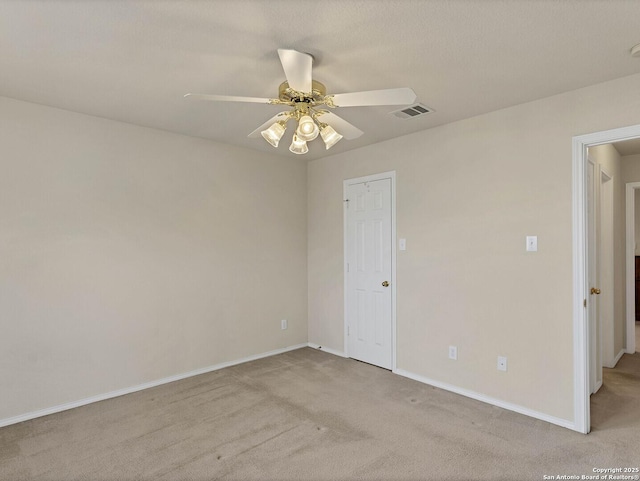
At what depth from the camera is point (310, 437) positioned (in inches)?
102

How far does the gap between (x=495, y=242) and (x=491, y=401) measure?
4.31ft

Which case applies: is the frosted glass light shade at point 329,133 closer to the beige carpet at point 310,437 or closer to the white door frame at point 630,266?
the beige carpet at point 310,437

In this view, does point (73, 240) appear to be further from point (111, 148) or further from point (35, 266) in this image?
point (111, 148)

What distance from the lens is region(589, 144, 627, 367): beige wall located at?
3.81m

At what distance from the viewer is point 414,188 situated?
3.71m

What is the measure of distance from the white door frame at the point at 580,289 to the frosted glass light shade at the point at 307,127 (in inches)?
75.6

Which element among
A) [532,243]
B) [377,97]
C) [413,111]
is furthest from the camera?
[413,111]

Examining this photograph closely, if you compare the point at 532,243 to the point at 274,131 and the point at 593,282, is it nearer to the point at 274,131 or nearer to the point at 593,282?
the point at 593,282

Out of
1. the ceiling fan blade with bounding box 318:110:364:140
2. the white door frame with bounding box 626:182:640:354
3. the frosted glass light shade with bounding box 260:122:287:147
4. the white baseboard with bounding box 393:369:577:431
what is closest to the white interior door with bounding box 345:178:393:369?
the white baseboard with bounding box 393:369:577:431

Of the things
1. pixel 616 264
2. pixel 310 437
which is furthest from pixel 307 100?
pixel 616 264

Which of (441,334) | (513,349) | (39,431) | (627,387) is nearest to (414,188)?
(441,334)

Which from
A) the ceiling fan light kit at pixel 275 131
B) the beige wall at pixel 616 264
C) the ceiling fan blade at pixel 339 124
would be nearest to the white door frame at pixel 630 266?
the beige wall at pixel 616 264

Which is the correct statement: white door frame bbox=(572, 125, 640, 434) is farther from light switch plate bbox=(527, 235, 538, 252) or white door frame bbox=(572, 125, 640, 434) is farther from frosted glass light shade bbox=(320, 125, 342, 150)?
frosted glass light shade bbox=(320, 125, 342, 150)

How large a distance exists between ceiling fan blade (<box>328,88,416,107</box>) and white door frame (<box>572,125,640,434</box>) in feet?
5.02
